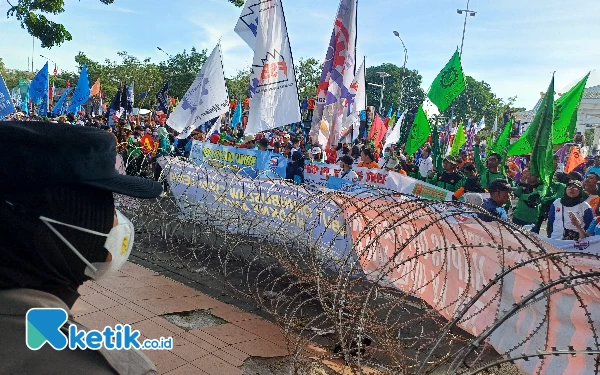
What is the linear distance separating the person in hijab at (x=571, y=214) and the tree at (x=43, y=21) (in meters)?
8.80

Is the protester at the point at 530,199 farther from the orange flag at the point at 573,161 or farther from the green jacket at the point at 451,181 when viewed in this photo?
the orange flag at the point at 573,161

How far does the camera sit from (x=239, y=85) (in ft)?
147

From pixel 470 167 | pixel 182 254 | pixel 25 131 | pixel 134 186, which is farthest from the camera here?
pixel 470 167

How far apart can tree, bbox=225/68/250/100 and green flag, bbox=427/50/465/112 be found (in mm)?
32018

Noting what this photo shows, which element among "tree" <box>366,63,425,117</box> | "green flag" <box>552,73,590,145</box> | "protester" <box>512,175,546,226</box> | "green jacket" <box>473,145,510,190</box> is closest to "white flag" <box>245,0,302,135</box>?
"green jacket" <box>473,145,510,190</box>

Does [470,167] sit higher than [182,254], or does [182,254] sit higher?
[470,167]

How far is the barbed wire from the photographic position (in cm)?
332

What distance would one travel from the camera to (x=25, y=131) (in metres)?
1.03

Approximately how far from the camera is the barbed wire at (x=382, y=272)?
3.32m

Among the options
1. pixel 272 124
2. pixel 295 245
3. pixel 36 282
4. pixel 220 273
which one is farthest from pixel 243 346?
pixel 272 124

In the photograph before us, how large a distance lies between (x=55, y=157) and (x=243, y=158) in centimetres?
995

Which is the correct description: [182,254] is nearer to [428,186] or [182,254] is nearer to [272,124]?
[272,124]

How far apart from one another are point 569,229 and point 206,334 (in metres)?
5.07

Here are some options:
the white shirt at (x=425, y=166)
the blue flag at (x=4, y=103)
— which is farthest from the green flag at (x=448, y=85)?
the blue flag at (x=4, y=103)
